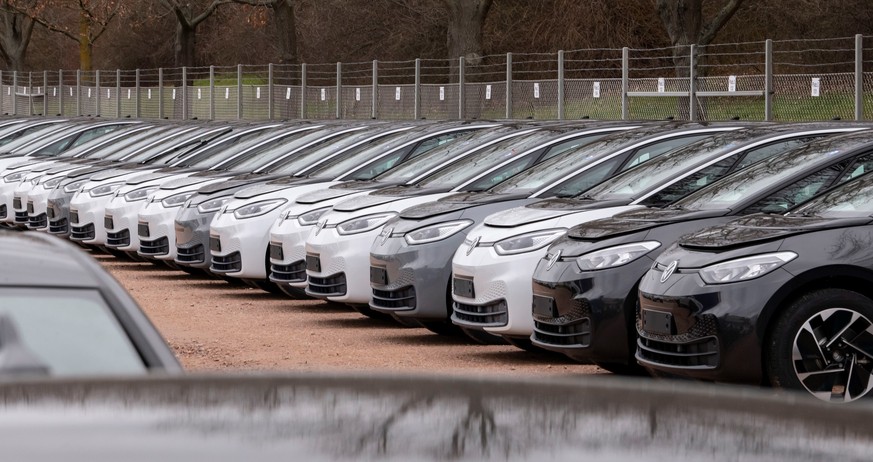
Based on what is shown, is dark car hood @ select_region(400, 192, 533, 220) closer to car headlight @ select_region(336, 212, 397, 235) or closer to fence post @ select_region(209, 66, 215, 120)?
car headlight @ select_region(336, 212, 397, 235)

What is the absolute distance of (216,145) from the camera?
58.6 ft

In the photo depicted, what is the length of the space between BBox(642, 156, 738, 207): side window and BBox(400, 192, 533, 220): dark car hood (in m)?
1.31

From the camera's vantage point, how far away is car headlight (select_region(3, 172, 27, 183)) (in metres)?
19.8

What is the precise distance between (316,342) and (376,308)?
47 cm

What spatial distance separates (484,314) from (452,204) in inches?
53.9

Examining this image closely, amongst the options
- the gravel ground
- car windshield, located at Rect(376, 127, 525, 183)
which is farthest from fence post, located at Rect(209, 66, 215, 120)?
car windshield, located at Rect(376, 127, 525, 183)

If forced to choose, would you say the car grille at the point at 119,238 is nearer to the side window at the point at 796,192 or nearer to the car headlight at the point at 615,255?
the car headlight at the point at 615,255

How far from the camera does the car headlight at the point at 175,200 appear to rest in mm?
14727

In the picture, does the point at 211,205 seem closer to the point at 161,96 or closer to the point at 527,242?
the point at 527,242

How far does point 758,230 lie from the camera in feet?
23.3

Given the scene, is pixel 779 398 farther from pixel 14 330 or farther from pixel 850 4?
pixel 850 4

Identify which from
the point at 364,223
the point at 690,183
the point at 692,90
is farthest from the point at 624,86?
the point at 690,183

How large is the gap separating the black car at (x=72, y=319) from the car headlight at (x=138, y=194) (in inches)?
484

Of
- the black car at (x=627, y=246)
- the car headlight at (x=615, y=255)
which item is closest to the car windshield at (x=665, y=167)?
the black car at (x=627, y=246)
